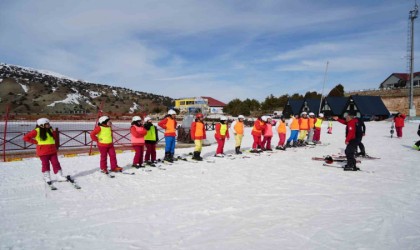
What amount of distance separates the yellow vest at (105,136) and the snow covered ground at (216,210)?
40.0 inches

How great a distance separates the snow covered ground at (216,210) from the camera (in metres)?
3.94

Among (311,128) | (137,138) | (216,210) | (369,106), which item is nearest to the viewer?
(216,210)

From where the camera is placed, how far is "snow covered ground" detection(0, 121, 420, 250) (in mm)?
3938

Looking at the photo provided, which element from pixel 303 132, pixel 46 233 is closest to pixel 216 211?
pixel 46 233

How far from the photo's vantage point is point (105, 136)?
8.08 meters

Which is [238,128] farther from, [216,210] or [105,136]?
[216,210]

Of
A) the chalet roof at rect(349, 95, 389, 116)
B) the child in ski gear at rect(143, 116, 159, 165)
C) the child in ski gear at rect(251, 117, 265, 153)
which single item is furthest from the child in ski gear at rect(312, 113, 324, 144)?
the chalet roof at rect(349, 95, 389, 116)

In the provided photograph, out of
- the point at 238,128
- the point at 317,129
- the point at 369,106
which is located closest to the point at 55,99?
the point at 369,106

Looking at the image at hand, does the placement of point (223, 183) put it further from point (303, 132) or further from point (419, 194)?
point (303, 132)

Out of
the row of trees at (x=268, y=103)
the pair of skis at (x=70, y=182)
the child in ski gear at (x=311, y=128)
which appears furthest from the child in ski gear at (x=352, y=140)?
the row of trees at (x=268, y=103)

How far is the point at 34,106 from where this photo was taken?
59375 mm

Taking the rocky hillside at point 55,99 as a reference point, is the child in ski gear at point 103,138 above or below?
below

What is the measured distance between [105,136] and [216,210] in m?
4.46

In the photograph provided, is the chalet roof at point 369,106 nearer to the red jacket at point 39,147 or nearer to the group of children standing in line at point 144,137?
the group of children standing in line at point 144,137
